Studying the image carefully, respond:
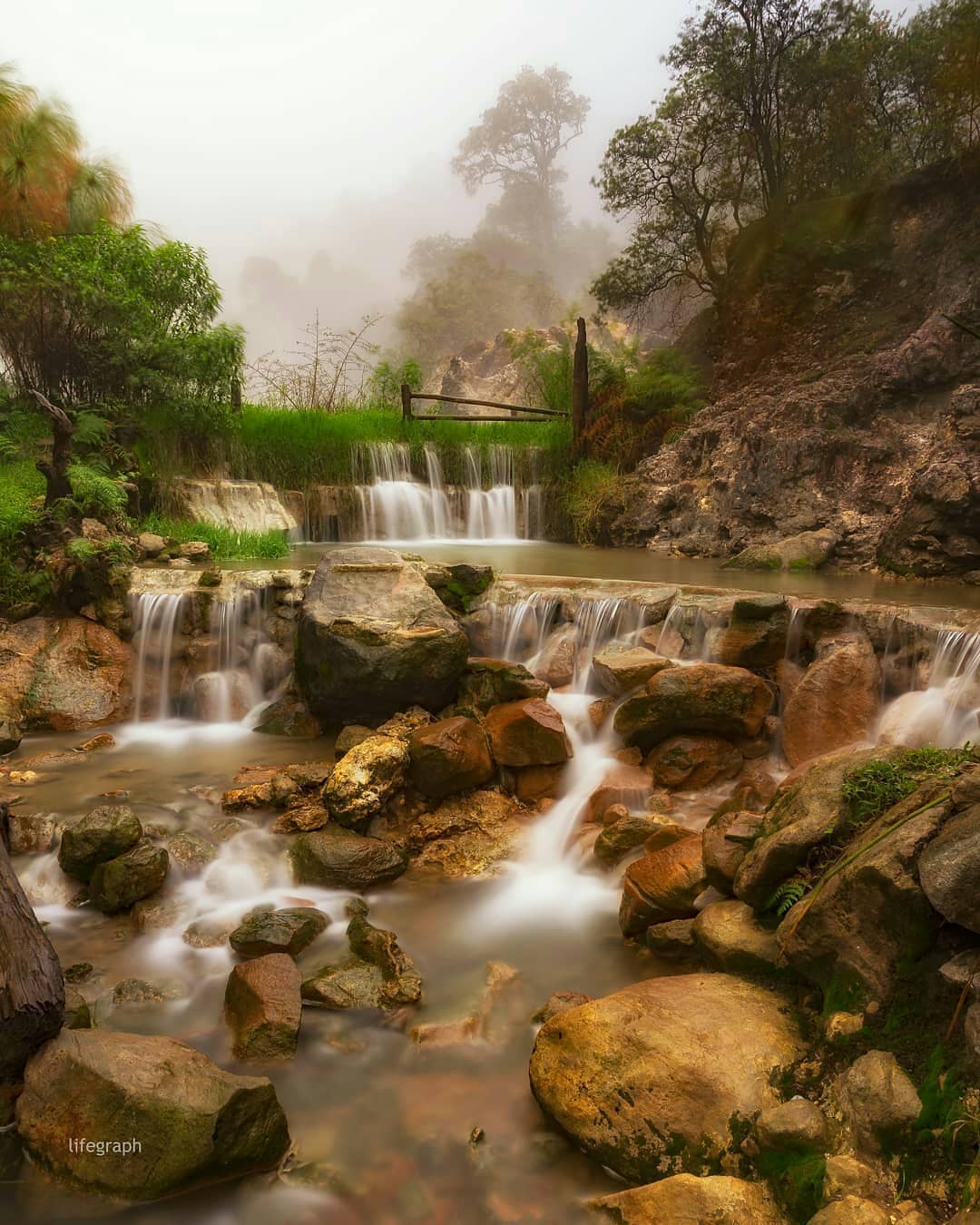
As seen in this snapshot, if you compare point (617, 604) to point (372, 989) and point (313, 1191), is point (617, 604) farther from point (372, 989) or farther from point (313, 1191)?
point (313, 1191)

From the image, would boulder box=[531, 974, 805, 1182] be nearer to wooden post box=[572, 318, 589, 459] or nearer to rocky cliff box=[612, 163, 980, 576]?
rocky cliff box=[612, 163, 980, 576]

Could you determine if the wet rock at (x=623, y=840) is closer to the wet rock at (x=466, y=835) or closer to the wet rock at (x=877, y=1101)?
the wet rock at (x=466, y=835)

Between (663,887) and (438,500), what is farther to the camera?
(438,500)

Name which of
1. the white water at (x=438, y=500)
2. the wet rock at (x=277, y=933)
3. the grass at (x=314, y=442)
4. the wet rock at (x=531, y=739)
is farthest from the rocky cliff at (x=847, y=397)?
the wet rock at (x=277, y=933)

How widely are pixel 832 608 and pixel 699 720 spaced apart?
1479mm

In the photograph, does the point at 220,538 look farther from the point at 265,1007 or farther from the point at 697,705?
the point at 265,1007

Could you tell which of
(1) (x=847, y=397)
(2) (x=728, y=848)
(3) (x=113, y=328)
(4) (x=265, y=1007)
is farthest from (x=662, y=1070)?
(3) (x=113, y=328)

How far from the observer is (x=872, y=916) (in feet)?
8.17

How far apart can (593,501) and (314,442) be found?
183 inches

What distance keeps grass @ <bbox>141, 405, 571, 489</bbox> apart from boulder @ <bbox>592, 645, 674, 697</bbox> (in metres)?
7.47

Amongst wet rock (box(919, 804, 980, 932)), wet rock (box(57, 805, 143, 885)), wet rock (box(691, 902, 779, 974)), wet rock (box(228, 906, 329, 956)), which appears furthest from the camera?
wet rock (box(57, 805, 143, 885))

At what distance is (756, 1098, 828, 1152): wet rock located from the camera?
2082mm

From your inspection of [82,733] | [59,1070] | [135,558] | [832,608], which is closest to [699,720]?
[832,608]

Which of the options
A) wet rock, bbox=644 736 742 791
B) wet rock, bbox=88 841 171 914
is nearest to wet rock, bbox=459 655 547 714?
wet rock, bbox=644 736 742 791
